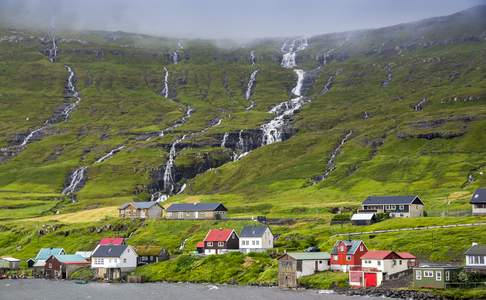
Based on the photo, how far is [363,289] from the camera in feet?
393

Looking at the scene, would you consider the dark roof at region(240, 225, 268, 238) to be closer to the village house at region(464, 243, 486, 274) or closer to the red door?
the red door

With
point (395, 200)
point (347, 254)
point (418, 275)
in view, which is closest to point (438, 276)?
point (418, 275)

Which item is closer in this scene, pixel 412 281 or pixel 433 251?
pixel 412 281

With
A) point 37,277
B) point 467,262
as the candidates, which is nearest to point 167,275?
point 37,277

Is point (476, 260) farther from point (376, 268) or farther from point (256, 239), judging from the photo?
point (256, 239)

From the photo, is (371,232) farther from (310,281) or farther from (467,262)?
(467,262)

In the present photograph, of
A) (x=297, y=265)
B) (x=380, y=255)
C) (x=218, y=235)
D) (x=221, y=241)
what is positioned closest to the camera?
(x=380, y=255)

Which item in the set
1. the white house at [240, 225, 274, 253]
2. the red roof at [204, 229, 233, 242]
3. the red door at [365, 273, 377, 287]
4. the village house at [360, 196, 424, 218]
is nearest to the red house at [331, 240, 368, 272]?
the red door at [365, 273, 377, 287]

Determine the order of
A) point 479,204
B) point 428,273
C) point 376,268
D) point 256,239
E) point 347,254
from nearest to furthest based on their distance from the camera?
1. point 428,273
2. point 376,268
3. point 347,254
4. point 256,239
5. point 479,204

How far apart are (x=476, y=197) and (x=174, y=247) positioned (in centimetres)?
6789

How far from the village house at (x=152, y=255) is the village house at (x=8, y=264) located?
109ft

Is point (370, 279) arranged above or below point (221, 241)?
below

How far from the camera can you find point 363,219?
177875 mm

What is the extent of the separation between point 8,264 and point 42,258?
858 centimetres
